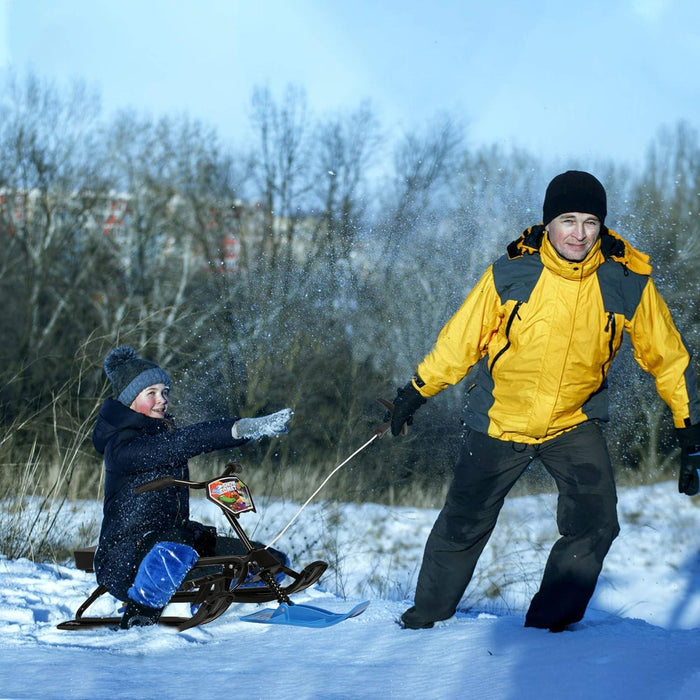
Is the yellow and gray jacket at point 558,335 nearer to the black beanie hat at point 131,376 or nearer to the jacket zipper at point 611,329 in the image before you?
the jacket zipper at point 611,329

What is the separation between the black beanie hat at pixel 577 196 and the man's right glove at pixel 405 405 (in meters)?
0.87

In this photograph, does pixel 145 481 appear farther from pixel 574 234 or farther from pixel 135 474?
pixel 574 234

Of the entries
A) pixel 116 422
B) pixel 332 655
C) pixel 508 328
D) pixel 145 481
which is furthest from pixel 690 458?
pixel 116 422

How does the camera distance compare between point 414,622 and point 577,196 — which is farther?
point 414,622

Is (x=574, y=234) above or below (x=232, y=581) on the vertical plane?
above

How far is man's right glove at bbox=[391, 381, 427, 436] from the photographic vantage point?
3.44 m

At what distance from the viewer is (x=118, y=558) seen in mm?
3617

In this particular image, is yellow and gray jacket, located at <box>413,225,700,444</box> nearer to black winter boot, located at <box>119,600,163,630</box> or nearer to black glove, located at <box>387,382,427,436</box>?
black glove, located at <box>387,382,427,436</box>

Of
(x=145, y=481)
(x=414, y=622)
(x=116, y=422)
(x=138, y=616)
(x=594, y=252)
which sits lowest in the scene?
(x=138, y=616)

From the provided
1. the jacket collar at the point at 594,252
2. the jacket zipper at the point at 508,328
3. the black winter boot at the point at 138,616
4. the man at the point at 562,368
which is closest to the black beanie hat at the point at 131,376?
the black winter boot at the point at 138,616

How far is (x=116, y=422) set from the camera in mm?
3639

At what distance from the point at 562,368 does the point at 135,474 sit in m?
1.85

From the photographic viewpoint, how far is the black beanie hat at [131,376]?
3768 mm

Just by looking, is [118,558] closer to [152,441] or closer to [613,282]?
[152,441]
